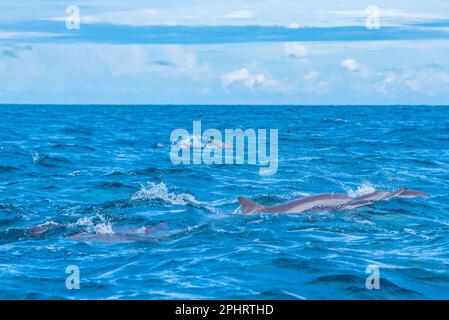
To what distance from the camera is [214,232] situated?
19.1 metres

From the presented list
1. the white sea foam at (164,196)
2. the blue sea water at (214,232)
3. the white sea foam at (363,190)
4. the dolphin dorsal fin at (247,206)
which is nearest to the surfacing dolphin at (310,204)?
the dolphin dorsal fin at (247,206)

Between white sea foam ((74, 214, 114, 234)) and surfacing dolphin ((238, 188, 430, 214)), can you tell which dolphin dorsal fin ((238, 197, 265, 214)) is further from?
white sea foam ((74, 214, 114, 234))

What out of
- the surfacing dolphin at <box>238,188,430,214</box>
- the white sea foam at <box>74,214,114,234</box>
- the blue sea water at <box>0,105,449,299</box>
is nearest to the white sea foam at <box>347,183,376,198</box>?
the blue sea water at <box>0,105,449,299</box>

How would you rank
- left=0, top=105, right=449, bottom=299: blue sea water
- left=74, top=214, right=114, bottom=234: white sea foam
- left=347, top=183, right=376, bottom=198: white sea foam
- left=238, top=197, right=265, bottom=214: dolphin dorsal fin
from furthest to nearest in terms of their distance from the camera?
left=347, top=183, right=376, bottom=198: white sea foam
left=238, top=197, right=265, bottom=214: dolphin dorsal fin
left=74, top=214, right=114, bottom=234: white sea foam
left=0, top=105, right=449, bottom=299: blue sea water

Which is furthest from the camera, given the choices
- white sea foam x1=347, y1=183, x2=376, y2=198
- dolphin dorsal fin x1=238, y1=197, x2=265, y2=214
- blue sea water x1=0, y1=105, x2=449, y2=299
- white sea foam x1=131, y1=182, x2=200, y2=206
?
white sea foam x1=347, y1=183, x2=376, y2=198

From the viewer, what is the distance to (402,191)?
24.8 m

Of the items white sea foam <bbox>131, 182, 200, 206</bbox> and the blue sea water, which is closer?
the blue sea water

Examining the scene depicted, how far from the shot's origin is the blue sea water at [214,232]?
14.3 m

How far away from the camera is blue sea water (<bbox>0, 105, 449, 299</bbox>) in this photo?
14266 mm

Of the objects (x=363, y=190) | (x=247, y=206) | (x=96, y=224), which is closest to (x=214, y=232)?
(x=247, y=206)

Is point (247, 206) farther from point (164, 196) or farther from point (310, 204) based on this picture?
point (164, 196)

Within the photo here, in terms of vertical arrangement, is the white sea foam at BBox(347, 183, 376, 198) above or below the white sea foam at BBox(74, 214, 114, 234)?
above
